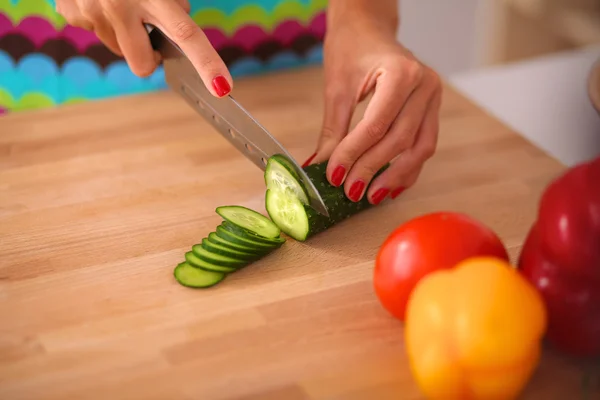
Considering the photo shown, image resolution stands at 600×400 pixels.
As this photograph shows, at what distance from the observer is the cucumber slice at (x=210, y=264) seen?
1192 millimetres

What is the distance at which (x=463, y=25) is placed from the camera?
3.51 m

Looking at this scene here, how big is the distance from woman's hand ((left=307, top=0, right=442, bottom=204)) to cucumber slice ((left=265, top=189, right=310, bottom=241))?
11 cm

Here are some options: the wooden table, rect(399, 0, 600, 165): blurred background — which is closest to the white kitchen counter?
rect(399, 0, 600, 165): blurred background

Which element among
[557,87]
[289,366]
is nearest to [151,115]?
[289,366]

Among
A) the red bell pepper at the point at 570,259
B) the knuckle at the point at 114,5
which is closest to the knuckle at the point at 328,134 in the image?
the knuckle at the point at 114,5

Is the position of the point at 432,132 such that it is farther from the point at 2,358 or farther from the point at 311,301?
the point at 2,358

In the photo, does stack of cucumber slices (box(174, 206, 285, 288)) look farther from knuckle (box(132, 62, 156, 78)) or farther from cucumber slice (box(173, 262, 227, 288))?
knuckle (box(132, 62, 156, 78))

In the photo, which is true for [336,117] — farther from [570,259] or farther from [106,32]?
[570,259]

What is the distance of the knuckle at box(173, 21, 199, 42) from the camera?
1.31 m

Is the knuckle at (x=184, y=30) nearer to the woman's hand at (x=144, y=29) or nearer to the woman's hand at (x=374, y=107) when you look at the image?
the woman's hand at (x=144, y=29)

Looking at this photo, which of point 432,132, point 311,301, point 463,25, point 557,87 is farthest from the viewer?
point 463,25

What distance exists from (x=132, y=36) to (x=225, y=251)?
1.53 feet

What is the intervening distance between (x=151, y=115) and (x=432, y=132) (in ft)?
2.09

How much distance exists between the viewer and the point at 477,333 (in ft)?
2.86
